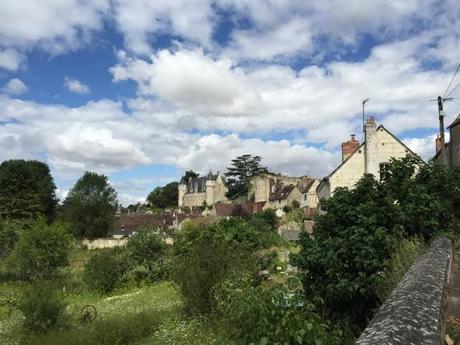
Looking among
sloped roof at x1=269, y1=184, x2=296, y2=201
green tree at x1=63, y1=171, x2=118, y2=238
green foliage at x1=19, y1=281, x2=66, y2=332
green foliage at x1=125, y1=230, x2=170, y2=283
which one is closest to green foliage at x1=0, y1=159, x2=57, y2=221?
green tree at x1=63, y1=171, x2=118, y2=238

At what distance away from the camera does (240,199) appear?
100125mm

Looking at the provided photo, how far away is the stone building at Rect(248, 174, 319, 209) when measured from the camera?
218 ft

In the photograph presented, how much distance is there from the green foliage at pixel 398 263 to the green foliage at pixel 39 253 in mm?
27325

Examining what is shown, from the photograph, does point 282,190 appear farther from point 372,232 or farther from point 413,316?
point 413,316

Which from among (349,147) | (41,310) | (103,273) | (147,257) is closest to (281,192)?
(349,147)

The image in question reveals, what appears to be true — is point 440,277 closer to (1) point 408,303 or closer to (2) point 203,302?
(1) point 408,303

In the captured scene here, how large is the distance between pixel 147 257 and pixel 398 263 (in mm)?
22108

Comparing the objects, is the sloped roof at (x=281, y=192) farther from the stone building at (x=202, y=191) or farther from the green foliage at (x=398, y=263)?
the green foliage at (x=398, y=263)

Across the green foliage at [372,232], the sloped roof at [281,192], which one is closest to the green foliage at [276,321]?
the green foliage at [372,232]

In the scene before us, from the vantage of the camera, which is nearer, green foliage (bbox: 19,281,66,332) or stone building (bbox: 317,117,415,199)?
green foliage (bbox: 19,281,66,332)

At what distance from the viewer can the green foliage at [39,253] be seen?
31031mm

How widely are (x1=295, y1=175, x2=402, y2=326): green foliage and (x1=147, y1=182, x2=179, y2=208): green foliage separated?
364 ft

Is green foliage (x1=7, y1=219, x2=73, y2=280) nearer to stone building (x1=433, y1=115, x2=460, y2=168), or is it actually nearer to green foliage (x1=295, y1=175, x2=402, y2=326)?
green foliage (x1=295, y1=175, x2=402, y2=326)

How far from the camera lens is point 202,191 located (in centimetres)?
11369
